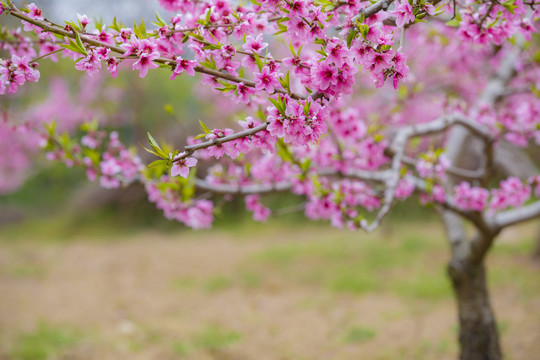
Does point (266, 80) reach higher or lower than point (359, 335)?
higher

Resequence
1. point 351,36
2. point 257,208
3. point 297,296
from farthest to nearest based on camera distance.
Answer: point 297,296 < point 257,208 < point 351,36

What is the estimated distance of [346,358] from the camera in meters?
3.81

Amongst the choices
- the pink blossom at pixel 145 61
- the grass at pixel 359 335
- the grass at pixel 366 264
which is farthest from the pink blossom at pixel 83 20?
the grass at pixel 366 264

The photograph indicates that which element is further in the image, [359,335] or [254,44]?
[359,335]

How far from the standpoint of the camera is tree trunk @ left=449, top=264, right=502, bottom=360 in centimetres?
318

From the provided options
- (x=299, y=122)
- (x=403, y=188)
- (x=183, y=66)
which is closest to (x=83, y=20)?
(x=183, y=66)

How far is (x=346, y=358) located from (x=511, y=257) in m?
4.68

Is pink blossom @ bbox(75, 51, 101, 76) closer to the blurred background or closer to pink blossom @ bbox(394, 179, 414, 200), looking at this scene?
the blurred background

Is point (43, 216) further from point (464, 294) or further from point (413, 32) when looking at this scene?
point (464, 294)

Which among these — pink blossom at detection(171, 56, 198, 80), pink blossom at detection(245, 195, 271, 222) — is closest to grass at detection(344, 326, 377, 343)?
pink blossom at detection(245, 195, 271, 222)

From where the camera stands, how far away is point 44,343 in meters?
4.24

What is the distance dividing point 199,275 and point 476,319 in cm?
478

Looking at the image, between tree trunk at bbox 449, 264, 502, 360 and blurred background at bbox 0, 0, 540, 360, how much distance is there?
60cm

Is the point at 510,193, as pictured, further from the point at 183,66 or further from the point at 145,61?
the point at 145,61
